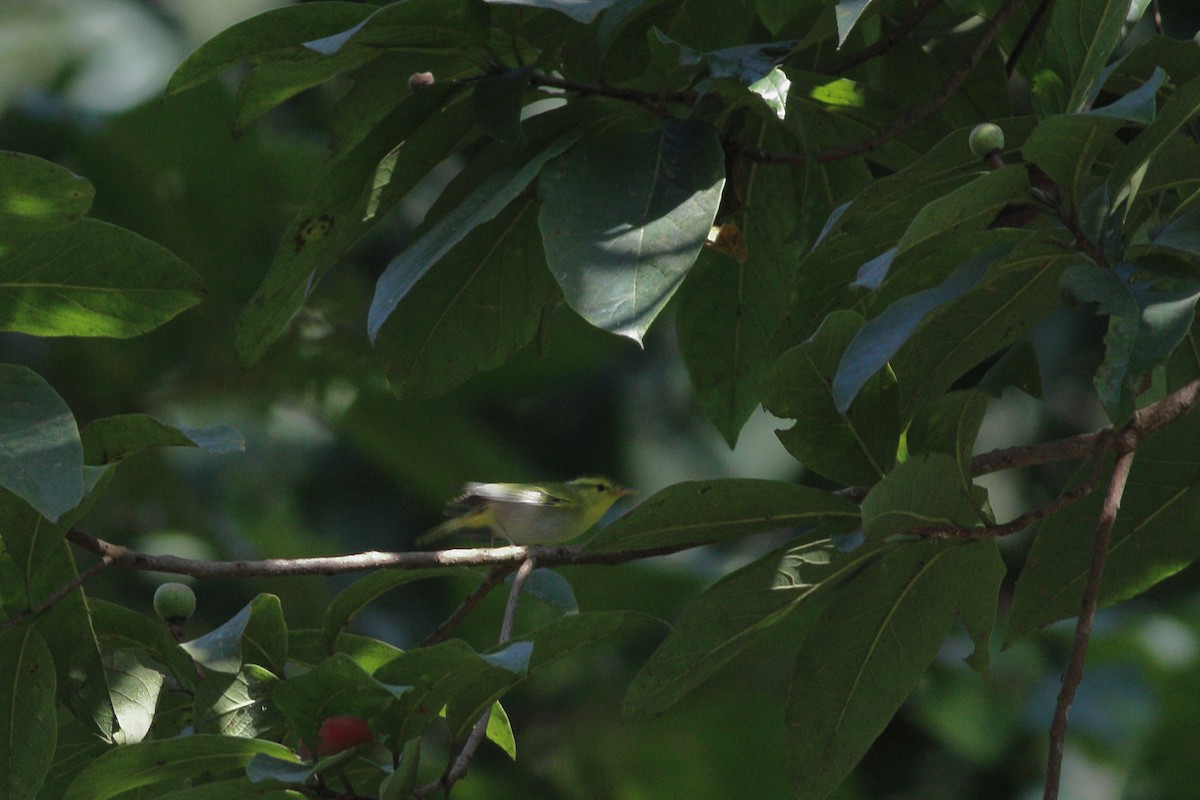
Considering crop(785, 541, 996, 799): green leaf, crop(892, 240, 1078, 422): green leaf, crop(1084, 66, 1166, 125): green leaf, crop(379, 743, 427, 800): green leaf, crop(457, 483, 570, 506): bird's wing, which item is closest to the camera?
crop(1084, 66, 1166, 125): green leaf

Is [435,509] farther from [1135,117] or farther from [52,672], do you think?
[1135,117]

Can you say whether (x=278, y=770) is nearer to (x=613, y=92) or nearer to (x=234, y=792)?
(x=234, y=792)

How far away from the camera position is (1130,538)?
205 cm

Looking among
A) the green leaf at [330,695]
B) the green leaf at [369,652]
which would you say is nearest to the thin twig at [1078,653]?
the green leaf at [330,695]

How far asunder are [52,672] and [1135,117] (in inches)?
55.4

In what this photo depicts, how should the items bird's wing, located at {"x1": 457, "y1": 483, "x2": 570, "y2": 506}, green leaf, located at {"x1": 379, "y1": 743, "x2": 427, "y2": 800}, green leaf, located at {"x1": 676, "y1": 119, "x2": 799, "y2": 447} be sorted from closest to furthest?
1. green leaf, located at {"x1": 379, "y1": 743, "x2": 427, "y2": 800}
2. green leaf, located at {"x1": 676, "y1": 119, "x2": 799, "y2": 447}
3. bird's wing, located at {"x1": 457, "y1": 483, "x2": 570, "y2": 506}

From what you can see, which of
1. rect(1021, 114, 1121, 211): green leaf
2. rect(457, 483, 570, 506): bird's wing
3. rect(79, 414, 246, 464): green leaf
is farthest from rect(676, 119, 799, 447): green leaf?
rect(457, 483, 570, 506): bird's wing

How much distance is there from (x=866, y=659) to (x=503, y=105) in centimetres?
91

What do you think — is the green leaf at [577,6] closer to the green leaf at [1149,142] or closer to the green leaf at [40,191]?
the green leaf at [40,191]

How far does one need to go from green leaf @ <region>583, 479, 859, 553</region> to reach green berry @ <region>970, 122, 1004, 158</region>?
0.47 metres

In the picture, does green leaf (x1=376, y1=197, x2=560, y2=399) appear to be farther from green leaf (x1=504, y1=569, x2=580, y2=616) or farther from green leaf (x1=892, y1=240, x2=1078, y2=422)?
green leaf (x1=892, y1=240, x2=1078, y2=422)

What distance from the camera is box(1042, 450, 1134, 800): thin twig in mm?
1503

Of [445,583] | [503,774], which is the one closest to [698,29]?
[503,774]

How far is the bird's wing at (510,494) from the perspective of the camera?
11.1ft
